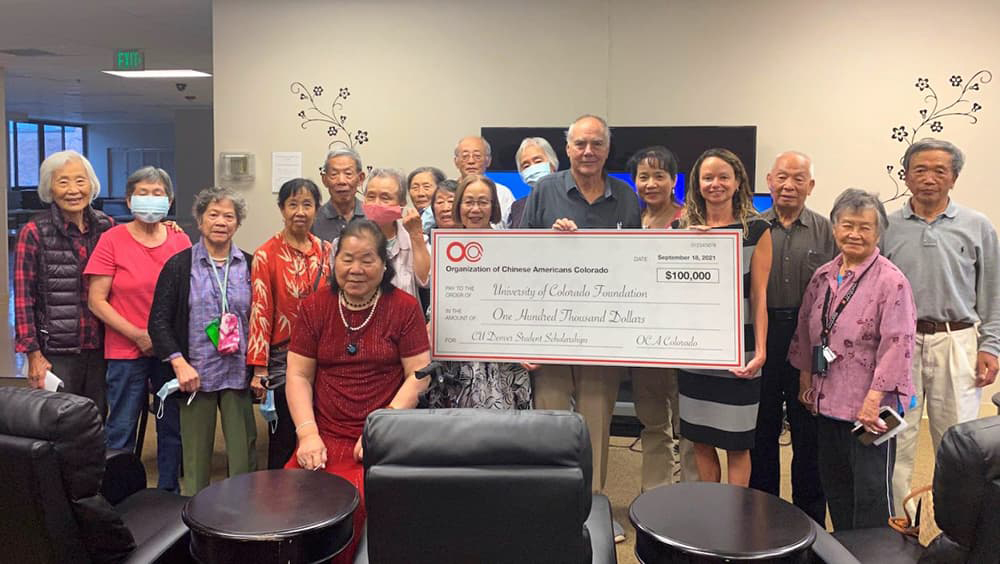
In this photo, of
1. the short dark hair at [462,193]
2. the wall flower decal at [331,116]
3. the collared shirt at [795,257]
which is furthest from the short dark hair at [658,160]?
the wall flower decal at [331,116]

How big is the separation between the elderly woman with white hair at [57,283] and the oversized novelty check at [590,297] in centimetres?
166

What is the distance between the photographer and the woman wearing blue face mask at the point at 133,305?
334 cm

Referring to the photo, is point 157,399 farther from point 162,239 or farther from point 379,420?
point 379,420

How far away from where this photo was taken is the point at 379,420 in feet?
5.48

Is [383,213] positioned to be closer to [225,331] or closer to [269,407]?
[225,331]

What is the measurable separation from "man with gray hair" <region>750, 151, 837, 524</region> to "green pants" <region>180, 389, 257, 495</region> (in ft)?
6.81

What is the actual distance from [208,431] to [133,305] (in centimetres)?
68

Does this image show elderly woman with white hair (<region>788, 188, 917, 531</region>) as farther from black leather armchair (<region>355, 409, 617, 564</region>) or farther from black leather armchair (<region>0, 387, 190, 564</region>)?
black leather armchair (<region>0, 387, 190, 564</region>)

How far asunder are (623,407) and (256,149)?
3.26 m

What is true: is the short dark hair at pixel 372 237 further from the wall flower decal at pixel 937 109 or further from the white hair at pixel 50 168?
the wall flower decal at pixel 937 109

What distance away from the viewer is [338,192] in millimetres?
3805

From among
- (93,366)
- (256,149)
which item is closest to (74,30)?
(256,149)

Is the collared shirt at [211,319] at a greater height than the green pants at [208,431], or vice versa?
the collared shirt at [211,319]

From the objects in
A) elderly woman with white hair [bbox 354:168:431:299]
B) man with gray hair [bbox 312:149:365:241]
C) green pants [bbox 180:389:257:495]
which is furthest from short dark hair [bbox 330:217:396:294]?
man with gray hair [bbox 312:149:365:241]
